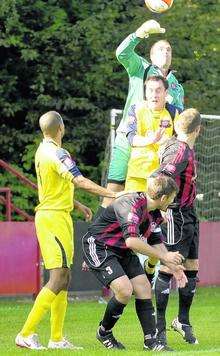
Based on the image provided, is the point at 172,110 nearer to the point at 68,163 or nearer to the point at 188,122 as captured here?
the point at 188,122

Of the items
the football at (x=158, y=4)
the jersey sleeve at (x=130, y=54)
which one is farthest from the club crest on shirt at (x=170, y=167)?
the football at (x=158, y=4)

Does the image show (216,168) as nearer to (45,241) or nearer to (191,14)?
(191,14)

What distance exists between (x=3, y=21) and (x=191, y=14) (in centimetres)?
406

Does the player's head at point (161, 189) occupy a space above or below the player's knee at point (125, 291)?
above

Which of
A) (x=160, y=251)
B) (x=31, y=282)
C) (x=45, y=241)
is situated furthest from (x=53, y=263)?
(x=31, y=282)

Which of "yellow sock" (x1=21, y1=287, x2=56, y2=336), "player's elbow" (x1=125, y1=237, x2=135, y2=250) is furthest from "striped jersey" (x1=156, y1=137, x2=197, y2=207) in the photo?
"yellow sock" (x1=21, y1=287, x2=56, y2=336)

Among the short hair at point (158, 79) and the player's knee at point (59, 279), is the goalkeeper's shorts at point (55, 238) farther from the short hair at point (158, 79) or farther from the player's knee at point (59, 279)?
the short hair at point (158, 79)

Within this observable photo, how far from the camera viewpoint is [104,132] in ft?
73.7

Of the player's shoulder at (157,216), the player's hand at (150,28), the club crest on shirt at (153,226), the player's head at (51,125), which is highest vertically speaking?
the player's hand at (150,28)

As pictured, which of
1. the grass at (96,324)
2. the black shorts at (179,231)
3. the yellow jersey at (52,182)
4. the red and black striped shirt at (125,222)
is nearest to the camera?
the red and black striped shirt at (125,222)

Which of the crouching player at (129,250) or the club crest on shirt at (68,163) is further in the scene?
the club crest on shirt at (68,163)

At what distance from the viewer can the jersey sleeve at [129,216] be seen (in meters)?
10.1

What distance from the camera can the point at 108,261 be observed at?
1065 cm

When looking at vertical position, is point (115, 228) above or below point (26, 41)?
below
